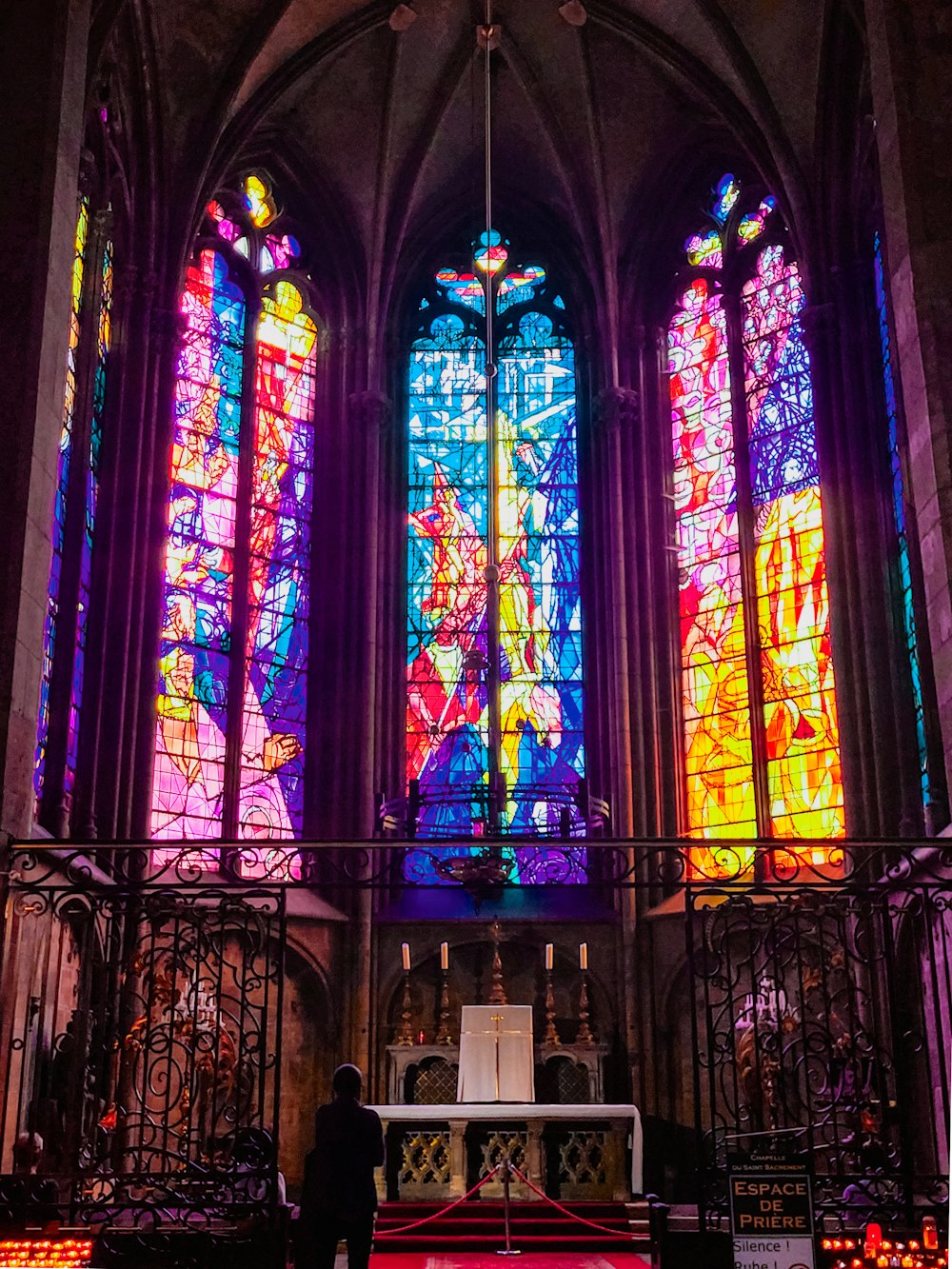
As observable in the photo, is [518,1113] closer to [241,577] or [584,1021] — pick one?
[584,1021]

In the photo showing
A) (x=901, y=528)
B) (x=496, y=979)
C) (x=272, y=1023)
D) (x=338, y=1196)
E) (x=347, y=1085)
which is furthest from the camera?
(x=272, y=1023)

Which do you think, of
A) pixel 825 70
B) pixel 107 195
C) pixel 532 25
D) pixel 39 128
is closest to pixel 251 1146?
pixel 39 128

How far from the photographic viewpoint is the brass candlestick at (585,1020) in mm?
14836

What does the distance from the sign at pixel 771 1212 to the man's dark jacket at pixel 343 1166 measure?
5.96ft

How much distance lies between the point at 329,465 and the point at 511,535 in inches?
88.8

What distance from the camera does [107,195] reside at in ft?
49.2

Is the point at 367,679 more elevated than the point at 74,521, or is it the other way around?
the point at 74,521

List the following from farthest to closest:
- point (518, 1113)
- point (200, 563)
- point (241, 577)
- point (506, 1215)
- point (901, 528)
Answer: point (241, 577), point (200, 563), point (901, 528), point (518, 1113), point (506, 1215)

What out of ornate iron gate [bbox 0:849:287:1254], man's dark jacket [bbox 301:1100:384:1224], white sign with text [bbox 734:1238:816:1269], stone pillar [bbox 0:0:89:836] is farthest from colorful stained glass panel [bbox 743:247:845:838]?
stone pillar [bbox 0:0:89:836]

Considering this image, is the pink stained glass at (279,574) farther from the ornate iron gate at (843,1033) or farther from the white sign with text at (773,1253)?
the white sign with text at (773,1253)

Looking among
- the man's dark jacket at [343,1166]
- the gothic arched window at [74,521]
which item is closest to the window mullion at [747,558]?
the gothic arched window at [74,521]

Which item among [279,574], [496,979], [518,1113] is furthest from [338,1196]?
[279,574]

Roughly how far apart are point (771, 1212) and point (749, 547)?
9824mm

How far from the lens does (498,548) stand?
687 inches
